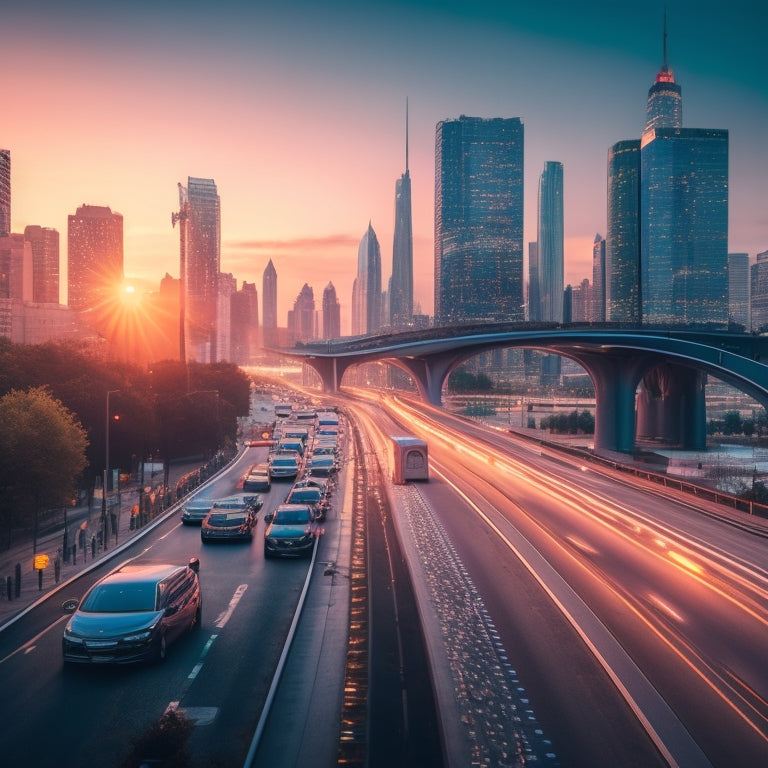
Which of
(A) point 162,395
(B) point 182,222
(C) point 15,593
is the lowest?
A: (C) point 15,593

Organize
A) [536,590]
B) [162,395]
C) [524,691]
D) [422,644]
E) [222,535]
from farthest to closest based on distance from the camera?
[162,395] → [222,535] → [536,590] → [422,644] → [524,691]

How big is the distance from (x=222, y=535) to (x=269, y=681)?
12.5m

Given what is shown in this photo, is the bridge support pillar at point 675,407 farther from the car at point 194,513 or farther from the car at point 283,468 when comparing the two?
the car at point 194,513

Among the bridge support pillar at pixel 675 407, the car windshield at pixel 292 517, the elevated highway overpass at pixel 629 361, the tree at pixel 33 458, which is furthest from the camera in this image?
the bridge support pillar at pixel 675 407

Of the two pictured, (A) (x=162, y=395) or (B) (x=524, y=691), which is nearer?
(B) (x=524, y=691)

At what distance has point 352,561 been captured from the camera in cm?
2191

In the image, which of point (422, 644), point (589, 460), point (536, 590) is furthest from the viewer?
point (589, 460)

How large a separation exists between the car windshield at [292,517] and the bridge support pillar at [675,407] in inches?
3282

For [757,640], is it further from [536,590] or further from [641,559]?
[641,559]

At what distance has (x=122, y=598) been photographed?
13.2 meters

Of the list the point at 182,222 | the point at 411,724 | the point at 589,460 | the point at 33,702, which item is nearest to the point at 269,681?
the point at 411,724

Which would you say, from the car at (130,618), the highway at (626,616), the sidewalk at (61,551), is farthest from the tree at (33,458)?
the car at (130,618)

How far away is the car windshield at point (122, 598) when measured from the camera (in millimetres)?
13070

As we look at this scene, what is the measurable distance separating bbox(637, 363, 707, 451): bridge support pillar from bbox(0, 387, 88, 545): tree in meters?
83.3
